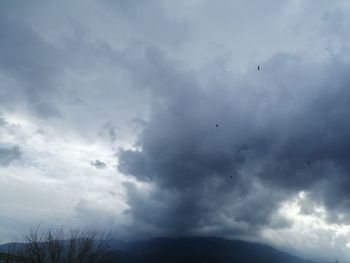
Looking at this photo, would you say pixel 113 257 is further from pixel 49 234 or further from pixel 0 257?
pixel 0 257

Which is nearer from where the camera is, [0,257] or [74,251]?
[74,251]

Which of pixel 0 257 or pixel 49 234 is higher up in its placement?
pixel 49 234

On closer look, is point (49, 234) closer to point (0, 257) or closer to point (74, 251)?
point (74, 251)

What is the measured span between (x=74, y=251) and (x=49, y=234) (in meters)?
5.90

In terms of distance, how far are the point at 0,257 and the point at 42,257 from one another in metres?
16.4

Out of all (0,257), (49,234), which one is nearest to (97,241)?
(49,234)

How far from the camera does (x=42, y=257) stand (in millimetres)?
46438

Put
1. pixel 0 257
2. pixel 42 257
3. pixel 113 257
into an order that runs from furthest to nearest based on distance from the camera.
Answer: pixel 0 257
pixel 113 257
pixel 42 257

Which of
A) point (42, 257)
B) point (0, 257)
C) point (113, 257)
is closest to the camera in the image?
point (42, 257)

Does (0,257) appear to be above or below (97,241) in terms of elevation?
below

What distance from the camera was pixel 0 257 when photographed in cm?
5553

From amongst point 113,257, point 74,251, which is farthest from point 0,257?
point 113,257

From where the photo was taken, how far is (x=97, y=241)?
173 feet

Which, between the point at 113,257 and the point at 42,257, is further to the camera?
the point at 113,257
